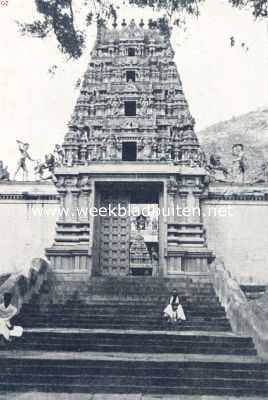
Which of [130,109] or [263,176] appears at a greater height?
[130,109]

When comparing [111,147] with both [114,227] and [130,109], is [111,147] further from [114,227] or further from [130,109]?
[114,227]

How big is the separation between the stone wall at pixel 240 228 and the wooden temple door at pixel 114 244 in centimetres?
289

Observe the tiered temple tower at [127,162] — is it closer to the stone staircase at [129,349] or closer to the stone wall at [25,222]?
the stone wall at [25,222]

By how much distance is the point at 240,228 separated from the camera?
17969mm

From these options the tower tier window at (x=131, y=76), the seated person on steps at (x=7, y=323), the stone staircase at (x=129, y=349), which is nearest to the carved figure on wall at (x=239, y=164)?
the tower tier window at (x=131, y=76)

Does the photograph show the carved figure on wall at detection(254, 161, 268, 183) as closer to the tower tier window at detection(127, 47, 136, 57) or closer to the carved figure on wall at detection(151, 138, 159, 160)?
the carved figure on wall at detection(151, 138, 159, 160)

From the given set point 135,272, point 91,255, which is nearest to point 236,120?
point 135,272

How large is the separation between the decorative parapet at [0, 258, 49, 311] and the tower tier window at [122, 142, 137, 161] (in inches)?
200

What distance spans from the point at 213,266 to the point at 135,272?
50.8ft

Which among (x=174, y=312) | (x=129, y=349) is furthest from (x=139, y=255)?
(x=129, y=349)

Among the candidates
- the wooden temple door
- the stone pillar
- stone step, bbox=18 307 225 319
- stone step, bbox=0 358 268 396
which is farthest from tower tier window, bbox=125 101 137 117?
stone step, bbox=0 358 268 396

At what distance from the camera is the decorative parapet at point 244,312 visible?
1034 centimetres

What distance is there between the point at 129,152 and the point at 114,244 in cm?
359

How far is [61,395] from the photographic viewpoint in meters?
8.53
